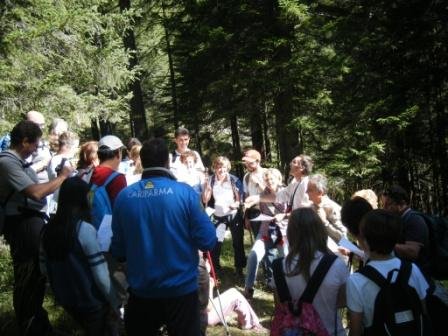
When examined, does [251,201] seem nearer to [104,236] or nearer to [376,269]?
[104,236]

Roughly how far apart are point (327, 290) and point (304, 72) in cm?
916

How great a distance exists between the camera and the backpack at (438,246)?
3.70 m

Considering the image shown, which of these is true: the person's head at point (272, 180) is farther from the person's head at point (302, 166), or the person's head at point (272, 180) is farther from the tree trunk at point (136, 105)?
the tree trunk at point (136, 105)

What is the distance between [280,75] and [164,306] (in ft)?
31.3

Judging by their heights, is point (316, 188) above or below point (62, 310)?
above

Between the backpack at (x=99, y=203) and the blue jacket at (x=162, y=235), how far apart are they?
0.94 m

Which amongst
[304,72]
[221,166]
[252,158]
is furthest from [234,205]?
[304,72]

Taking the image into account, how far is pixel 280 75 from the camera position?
11.8 metres

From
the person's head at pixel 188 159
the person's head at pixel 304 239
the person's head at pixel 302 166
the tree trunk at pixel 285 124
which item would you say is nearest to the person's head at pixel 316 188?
the person's head at pixel 302 166

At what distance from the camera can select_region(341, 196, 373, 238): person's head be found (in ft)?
11.7

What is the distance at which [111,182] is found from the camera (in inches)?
162

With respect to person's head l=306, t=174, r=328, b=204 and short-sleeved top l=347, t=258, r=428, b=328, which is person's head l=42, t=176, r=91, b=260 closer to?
short-sleeved top l=347, t=258, r=428, b=328

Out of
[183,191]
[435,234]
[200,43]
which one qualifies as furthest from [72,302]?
[200,43]

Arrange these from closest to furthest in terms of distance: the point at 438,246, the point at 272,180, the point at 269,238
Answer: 1. the point at 438,246
2. the point at 269,238
3. the point at 272,180
